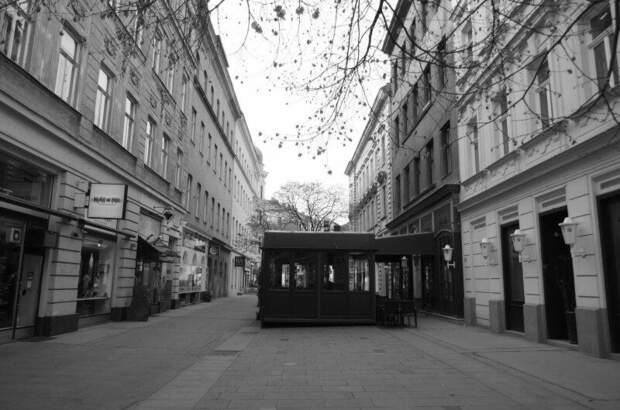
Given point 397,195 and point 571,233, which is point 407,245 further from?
point 571,233

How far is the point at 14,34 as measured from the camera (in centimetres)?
1055

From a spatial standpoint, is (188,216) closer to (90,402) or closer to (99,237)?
(99,237)

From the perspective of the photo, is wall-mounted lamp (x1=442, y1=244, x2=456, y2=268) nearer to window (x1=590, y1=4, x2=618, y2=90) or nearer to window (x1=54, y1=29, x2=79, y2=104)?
window (x1=590, y1=4, x2=618, y2=90)

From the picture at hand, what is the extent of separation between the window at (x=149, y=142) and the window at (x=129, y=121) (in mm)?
1251

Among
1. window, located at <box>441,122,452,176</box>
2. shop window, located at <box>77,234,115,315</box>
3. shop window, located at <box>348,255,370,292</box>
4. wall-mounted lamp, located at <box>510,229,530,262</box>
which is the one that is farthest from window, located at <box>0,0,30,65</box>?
window, located at <box>441,122,452,176</box>

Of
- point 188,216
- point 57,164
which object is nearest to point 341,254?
point 57,164

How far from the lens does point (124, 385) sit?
7066 millimetres

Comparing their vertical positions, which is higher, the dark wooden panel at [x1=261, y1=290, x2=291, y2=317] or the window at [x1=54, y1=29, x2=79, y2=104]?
the window at [x1=54, y1=29, x2=79, y2=104]

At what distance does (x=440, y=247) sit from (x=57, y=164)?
45.2 ft

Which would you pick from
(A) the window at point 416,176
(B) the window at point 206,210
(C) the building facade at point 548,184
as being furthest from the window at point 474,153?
(B) the window at point 206,210

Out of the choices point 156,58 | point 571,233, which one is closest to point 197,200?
point 156,58

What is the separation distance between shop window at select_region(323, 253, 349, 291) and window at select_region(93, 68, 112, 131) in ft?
26.8

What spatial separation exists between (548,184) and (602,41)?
3257mm

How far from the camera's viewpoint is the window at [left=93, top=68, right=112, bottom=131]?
1484 cm
